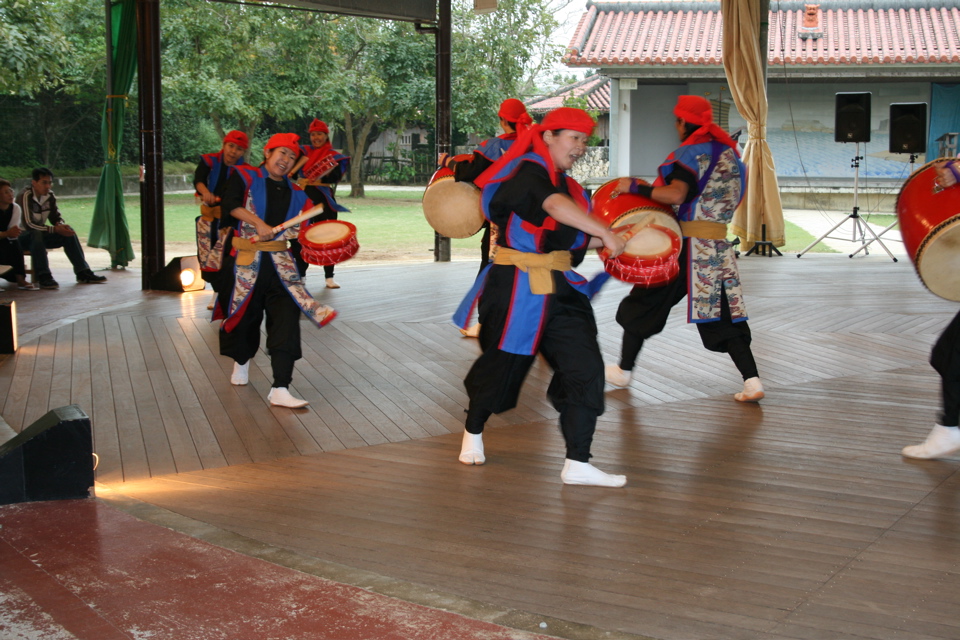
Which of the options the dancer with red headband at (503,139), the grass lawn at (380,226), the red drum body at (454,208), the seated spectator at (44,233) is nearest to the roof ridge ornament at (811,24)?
the grass lawn at (380,226)

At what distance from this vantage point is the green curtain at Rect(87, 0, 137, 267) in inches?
352

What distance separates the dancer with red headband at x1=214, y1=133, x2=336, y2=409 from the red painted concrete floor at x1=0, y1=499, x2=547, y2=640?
71.2 inches

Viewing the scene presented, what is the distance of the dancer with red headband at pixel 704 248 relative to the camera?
4238mm

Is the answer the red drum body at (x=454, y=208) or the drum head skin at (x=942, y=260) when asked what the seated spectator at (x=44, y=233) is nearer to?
the red drum body at (x=454, y=208)

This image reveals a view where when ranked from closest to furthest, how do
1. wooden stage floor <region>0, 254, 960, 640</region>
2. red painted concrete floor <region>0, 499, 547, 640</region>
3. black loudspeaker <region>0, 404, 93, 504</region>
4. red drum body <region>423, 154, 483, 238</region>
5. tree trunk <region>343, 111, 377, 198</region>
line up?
red painted concrete floor <region>0, 499, 547, 640</region>, wooden stage floor <region>0, 254, 960, 640</region>, black loudspeaker <region>0, 404, 93, 504</region>, red drum body <region>423, 154, 483, 238</region>, tree trunk <region>343, 111, 377, 198</region>

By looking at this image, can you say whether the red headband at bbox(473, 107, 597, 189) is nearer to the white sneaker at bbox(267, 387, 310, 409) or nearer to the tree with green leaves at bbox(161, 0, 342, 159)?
the white sneaker at bbox(267, 387, 310, 409)

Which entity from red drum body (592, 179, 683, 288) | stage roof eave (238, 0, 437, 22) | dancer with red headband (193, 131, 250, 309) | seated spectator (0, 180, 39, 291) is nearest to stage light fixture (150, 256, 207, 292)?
seated spectator (0, 180, 39, 291)

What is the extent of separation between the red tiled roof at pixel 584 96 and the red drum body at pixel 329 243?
1712 cm

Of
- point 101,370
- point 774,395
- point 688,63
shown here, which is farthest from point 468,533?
point 688,63

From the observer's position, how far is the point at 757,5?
32.7 ft

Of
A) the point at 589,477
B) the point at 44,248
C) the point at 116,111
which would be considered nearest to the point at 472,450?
the point at 589,477

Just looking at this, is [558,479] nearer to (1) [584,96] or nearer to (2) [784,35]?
(2) [784,35]

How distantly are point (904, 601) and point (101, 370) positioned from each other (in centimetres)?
423

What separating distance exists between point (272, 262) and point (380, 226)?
36.7 feet
